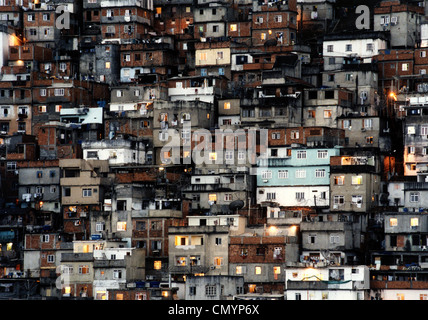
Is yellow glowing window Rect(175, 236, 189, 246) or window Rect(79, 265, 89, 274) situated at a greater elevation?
yellow glowing window Rect(175, 236, 189, 246)

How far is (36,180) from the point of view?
6756cm

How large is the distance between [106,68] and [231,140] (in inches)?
682

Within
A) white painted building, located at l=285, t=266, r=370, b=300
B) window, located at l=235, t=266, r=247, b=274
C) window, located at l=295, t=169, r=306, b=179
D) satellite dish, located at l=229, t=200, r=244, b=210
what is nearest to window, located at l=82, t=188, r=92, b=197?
satellite dish, located at l=229, t=200, r=244, b=210

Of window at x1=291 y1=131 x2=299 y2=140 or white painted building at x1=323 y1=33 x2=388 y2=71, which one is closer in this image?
window at x1=291 y1=131 x2=299 y2=140

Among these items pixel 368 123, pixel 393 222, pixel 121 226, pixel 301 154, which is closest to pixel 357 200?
pixel 393 222

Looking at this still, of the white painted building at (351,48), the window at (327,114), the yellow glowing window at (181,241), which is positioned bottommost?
the yellow glowing window at (181,241)

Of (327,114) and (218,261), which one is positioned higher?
(327,114)

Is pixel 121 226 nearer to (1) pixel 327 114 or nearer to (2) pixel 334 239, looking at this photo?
(2) pixel 334 239

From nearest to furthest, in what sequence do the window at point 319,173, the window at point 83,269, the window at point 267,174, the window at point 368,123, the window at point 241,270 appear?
the window at point 241,270, the window at point 83,269, the window at point 319,173, the window at point 267,174, the window at point 368,123

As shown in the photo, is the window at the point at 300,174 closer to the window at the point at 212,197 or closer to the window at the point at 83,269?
the window at the point at 212,197

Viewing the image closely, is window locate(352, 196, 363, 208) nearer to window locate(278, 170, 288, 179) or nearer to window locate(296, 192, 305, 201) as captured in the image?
window locate(296, 192, 305, 201)

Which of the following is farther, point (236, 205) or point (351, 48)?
point (351, 48)

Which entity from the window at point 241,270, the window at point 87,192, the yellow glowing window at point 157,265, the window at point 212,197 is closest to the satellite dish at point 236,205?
the window at point 212,197

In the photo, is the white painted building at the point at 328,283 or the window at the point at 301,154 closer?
the white painted building at the point at 328,283
